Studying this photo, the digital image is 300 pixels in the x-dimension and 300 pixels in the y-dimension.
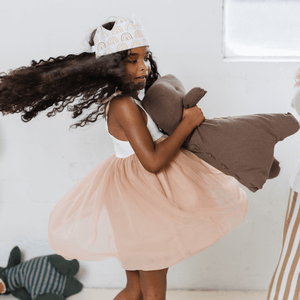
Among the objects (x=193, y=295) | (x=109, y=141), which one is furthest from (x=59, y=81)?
(x=193, y=295)

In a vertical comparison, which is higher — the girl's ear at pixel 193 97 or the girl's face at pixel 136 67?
the girl's face at pixel 136 67

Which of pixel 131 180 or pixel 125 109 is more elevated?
pixel 125 109

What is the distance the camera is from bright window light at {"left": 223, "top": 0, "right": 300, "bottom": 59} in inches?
54.6

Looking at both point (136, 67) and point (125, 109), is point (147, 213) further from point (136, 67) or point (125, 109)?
point (136, 67)

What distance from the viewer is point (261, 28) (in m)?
1.41

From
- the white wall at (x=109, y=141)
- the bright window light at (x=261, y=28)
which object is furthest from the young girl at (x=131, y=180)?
the bright window light at (x=261, y=28)

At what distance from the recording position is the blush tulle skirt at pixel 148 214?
89 centimetres

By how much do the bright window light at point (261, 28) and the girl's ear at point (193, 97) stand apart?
0.62 meters

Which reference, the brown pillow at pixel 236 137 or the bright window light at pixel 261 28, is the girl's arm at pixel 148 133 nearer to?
the brown pillow at pixel 236 137

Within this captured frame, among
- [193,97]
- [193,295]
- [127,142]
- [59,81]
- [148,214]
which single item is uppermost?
[59,81]

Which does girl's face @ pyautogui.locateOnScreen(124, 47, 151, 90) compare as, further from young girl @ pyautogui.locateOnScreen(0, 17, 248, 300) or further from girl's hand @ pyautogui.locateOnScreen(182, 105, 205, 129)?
girl's hand @ pyautogui.locateOnScreen(182, 105, 205, 129)

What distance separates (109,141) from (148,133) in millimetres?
631

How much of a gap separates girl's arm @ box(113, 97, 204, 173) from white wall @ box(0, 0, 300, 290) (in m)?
0.56

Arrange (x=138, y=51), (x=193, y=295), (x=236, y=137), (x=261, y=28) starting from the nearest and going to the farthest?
1. (x=236, y=137)
2. (x=138, y=51)
3. (x=261, y=28)
4. (x=193, y=295)
